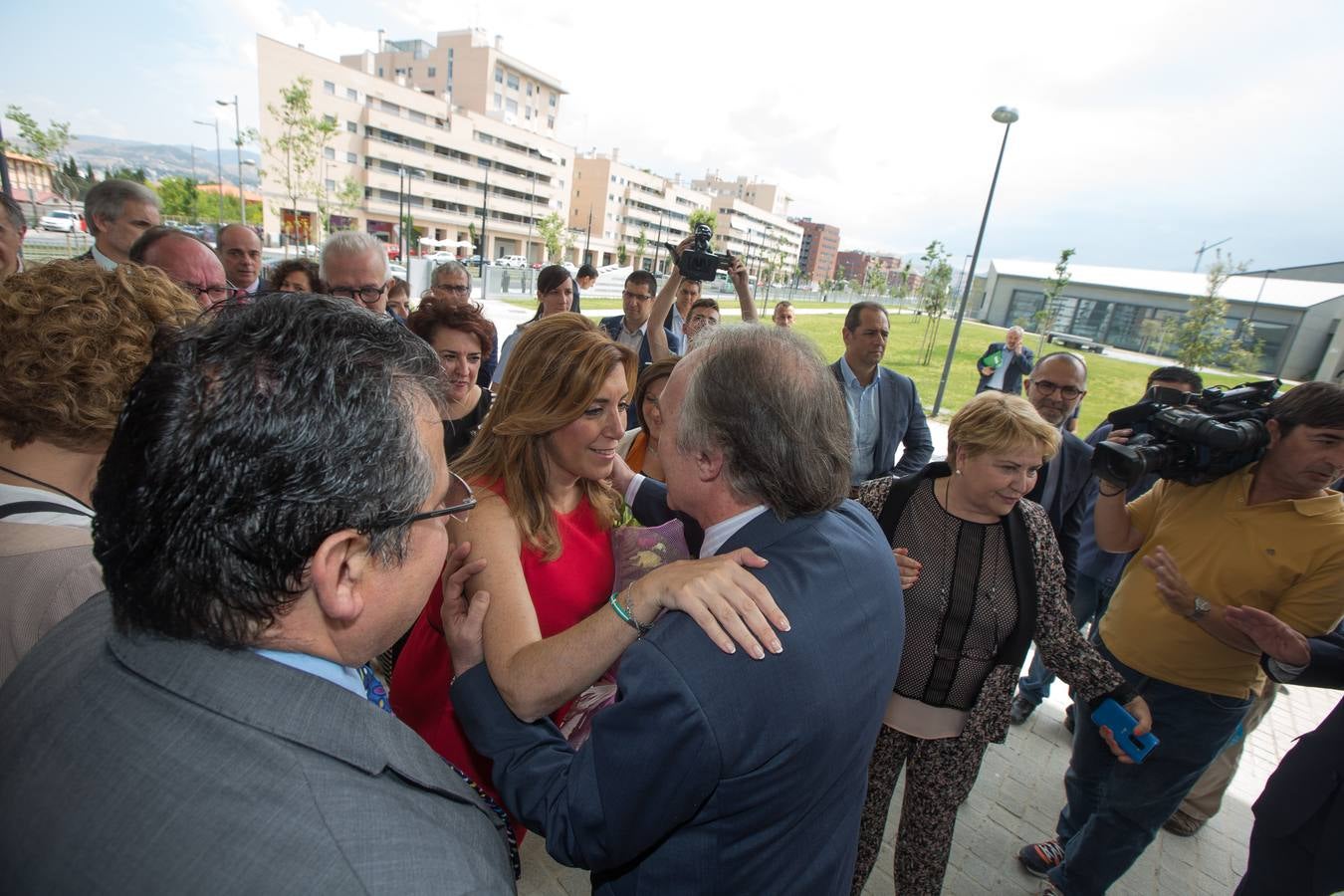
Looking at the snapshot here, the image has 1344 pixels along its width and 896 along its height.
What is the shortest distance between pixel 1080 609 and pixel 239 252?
22.0 ft

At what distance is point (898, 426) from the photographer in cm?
453

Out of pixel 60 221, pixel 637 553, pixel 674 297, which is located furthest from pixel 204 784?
pixel 60 221

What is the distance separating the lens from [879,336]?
14.8 feet

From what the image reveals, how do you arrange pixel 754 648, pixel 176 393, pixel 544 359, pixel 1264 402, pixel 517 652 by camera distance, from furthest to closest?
pixel 1264 402 → pixel 544 359 → pixel 517 652 → pixel 754 648 → pixel 176 393

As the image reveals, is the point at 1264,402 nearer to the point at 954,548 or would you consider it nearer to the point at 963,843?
the point at 954,548

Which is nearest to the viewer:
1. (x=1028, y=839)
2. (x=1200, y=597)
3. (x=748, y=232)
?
(x=1200, y=597)

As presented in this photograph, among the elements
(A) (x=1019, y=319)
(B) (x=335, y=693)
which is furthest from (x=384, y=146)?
(B) (x=335, y=693)

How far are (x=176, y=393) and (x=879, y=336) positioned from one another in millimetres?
4434

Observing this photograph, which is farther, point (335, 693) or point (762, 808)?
point (762, 808)

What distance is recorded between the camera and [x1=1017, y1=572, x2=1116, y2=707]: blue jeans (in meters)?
3.85

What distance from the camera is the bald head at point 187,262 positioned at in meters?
3.18

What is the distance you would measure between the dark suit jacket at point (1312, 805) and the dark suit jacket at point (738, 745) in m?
1.83

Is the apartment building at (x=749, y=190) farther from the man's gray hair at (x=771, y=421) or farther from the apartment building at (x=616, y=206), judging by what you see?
the man's gray hair at (x=771, y=421)

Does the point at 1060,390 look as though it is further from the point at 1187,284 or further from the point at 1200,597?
the point at 1187,284
